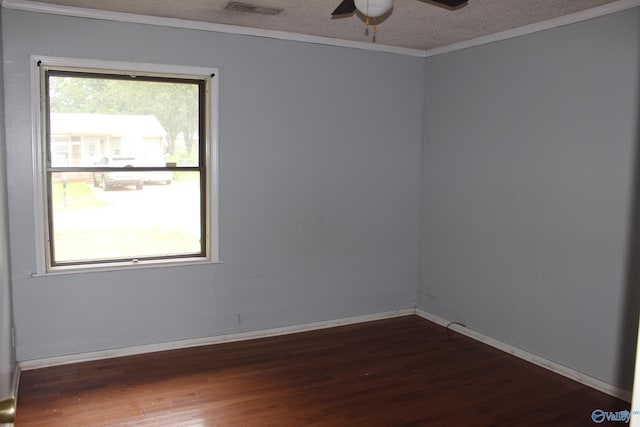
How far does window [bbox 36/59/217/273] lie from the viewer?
148 inches

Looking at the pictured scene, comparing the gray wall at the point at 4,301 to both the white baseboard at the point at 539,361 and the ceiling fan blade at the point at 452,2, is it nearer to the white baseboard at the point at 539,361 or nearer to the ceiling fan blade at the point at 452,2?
the ceiling fan blade at the point at 452,2

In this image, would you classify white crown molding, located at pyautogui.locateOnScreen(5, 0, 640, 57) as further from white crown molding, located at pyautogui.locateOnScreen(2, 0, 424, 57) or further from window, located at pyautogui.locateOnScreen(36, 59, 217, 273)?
window, located at pyautogui.locateOnScreen(36, 59, 217, 273)

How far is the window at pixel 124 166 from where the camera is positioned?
12.3ft

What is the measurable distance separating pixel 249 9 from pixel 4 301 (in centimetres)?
246

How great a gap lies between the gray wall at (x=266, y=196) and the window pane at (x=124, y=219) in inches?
7.5

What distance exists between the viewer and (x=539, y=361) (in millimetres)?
3986

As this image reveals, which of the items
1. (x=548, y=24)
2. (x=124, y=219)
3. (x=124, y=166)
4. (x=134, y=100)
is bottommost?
(x=124, y=219)

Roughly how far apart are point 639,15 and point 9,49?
4085 mm

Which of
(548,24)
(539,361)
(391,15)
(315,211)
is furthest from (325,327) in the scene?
(548,24)

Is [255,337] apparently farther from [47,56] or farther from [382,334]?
[47,56]

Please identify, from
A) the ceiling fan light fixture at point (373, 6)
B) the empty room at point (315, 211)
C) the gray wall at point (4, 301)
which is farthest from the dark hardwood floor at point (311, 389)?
the ceiling fan light fixture at point (373, 6)

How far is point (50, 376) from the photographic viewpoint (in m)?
3.62

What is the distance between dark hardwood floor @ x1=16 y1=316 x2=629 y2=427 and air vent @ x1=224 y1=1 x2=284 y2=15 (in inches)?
101

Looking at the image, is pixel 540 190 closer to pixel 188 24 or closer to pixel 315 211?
pixel 315 211
